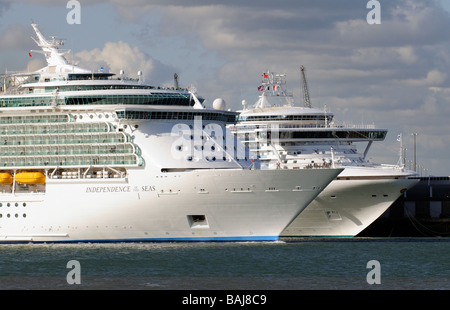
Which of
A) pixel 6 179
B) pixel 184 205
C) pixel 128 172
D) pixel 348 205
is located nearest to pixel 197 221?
pixel 184 205

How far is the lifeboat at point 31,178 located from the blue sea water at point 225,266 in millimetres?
3779

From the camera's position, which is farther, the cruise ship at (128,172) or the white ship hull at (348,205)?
the white ship hull at (348,205)

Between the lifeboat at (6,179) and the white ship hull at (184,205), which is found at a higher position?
the lifeboat at (6,179)

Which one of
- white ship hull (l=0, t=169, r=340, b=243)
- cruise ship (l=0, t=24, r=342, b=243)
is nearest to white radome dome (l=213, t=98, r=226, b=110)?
cruise ship (l=0, t=24, r=342, b=243)

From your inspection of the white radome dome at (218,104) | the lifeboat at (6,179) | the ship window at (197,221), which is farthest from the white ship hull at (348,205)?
the lifeboat at (6,179)

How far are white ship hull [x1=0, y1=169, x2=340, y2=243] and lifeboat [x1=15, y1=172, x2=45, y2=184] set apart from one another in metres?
1.62

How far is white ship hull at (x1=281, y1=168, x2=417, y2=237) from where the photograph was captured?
2844 inches

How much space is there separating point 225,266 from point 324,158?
28.5 metres

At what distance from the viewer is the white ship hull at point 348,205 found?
72.2 meters

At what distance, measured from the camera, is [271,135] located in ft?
268

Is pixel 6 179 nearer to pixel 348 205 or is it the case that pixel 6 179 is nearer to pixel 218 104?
pixel 218 104

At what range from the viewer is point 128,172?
62.1m

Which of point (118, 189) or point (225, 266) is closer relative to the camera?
point (225, 266)

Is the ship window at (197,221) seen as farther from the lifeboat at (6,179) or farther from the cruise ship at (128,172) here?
the lifeboat at (6,179)
